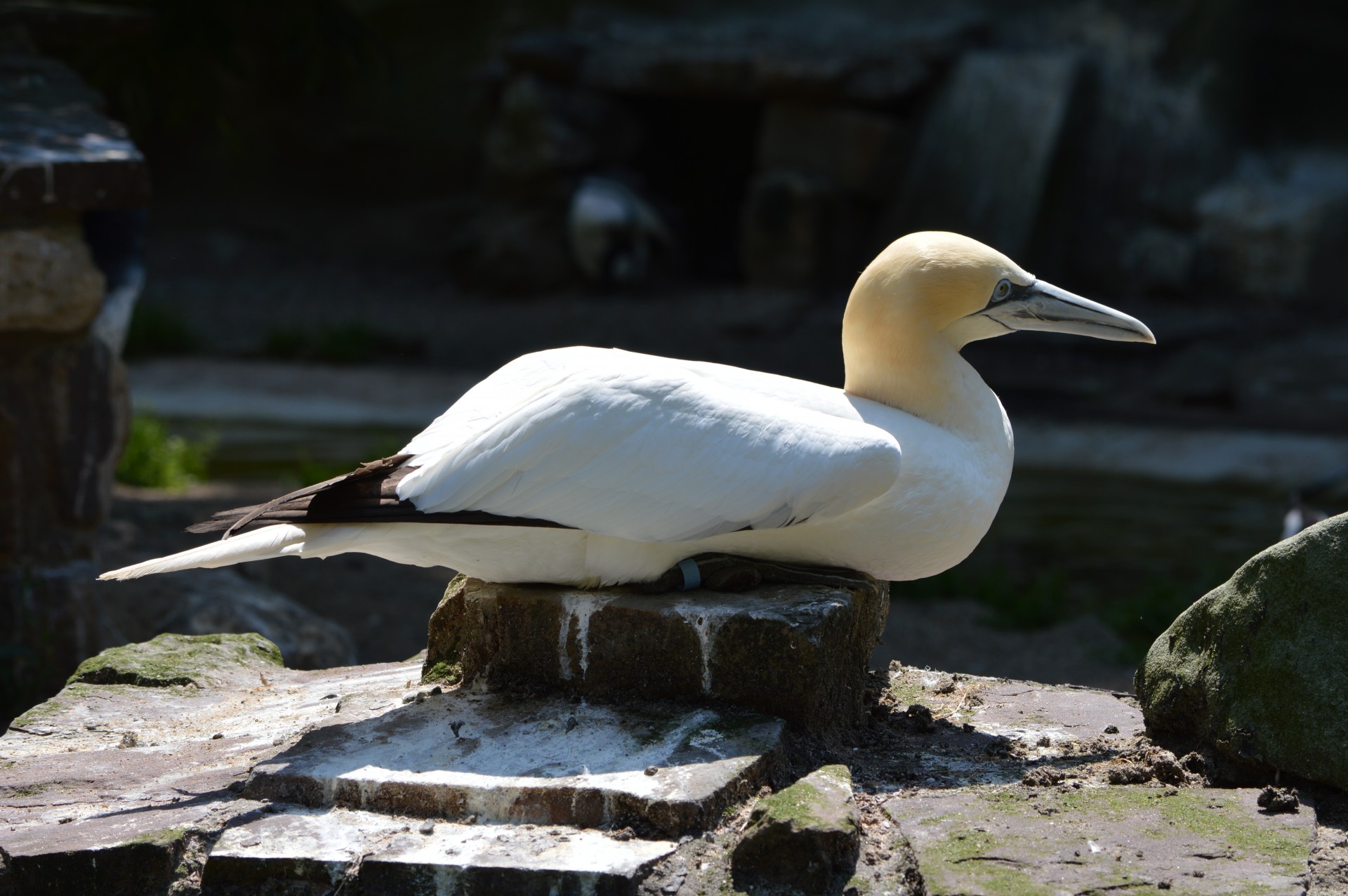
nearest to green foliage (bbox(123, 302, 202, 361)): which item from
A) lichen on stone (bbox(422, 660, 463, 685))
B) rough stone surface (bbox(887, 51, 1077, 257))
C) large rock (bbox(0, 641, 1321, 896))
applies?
rough stone surface (bbox(887, 51, 1077, 257))

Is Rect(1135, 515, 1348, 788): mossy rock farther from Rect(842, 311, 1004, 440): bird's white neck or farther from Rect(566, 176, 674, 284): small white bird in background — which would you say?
Rect(566, 176, 674, 284): small white bird in background

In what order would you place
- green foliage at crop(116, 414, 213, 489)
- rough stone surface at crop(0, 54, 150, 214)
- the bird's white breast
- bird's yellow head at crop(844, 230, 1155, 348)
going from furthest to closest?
green foliage at crop(116, 414, 213, 489) → rough stone surface at crop(0, 54, 150, 214) → bird's yellow head at crop(844, 230, 1155, 348) → the bird's white breast

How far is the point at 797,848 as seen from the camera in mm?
2645

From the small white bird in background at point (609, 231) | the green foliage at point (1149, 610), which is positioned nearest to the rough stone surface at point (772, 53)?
the small white bird in background at point (609, 231)

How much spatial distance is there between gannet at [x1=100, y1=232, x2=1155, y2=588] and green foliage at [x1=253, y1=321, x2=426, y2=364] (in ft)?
32.2

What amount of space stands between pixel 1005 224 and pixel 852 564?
35.9 ft

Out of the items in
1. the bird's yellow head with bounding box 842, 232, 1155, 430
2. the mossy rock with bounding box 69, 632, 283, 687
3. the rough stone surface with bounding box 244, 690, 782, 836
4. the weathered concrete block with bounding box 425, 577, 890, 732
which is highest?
the bird's yellow head with bounding box 842, 232, 1155, 430

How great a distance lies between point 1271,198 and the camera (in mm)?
13531

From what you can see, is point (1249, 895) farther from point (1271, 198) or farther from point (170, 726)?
point (1271, 198)

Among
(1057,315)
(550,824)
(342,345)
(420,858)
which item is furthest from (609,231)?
(420,858)

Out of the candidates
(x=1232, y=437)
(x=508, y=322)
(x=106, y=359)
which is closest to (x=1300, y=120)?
(x=1232, y=437)

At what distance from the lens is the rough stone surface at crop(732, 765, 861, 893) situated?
264 cm

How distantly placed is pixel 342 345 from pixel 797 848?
35.9ft

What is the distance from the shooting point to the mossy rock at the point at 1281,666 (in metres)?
2.92
